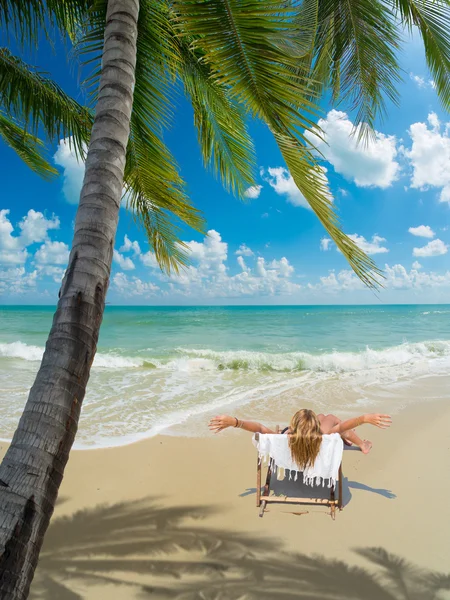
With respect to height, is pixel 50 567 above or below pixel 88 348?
below

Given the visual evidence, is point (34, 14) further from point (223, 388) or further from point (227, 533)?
point (223, 388)

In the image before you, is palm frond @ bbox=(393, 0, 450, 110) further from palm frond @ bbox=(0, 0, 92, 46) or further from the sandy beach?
the sandy beach

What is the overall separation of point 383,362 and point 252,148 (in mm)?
11723

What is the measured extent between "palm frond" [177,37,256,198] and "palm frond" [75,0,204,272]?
0.38 m

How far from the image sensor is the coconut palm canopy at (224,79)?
333 cm

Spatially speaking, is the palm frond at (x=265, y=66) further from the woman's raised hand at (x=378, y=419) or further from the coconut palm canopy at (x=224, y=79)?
the woman's raised hand at (x=378, y=419)

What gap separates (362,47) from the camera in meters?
5.63

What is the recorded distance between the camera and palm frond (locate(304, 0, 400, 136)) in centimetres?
538

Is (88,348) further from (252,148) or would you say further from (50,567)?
(252,148)

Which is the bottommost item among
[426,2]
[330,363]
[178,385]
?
[178,385]

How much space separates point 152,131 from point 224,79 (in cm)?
163

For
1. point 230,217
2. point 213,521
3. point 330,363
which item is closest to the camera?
point 213,521

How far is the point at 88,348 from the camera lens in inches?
83.6

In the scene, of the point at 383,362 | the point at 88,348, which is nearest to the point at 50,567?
the point at 88,348
